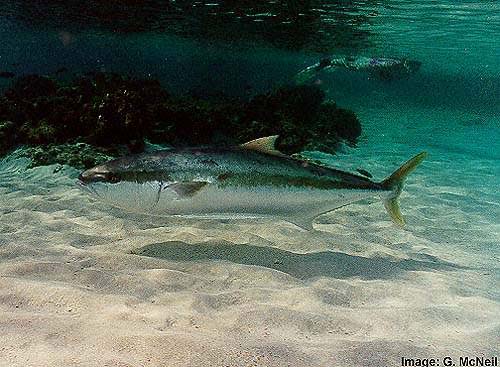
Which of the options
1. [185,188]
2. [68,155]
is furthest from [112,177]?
[68,155]

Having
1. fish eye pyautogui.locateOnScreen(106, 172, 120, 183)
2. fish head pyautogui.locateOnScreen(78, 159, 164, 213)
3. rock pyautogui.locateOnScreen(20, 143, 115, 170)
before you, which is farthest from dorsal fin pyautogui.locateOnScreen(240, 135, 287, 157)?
rock pyautogui.locateOnScreen(20, 143, 115, 170)

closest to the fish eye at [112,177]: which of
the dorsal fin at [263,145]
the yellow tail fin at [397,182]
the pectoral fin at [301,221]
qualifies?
the dorsal fin at [263,145]

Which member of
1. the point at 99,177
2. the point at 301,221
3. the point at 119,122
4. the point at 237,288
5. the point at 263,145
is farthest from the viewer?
the point at 119,122

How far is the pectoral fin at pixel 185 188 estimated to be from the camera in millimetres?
3672

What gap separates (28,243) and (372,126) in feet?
71.8

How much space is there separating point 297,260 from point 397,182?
1.50 meters

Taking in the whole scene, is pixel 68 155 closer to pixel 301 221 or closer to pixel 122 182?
pixel 122 182

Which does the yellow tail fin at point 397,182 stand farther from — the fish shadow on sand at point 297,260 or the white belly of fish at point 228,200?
the fish shadow on sand at point 297,260

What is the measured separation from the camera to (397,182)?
4355mm

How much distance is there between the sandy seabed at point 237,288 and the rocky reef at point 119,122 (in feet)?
11.4

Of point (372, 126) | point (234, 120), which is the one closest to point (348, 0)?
point (372, 126)

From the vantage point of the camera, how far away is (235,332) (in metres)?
3.07

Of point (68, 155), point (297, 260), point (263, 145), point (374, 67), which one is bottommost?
point (68, 155)

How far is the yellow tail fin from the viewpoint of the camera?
14.1ft
